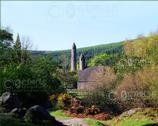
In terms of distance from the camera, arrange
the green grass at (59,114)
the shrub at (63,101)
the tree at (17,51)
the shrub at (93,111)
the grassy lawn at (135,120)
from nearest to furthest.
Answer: the grassy lawn at (135,120) < the green grass at (59,114) < the shrub at (93,111) < the shrub at (63,101) < the tree at (17,51)

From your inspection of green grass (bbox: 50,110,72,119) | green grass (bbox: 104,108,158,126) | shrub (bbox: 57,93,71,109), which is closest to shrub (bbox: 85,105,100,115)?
green grass (bbox: 50,110,72,119)

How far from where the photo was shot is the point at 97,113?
36.8 metres

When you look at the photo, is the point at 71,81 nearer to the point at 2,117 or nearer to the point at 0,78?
A: the point at 0,78

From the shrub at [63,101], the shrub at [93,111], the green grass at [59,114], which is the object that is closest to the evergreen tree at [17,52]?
the shrub at [63,101]

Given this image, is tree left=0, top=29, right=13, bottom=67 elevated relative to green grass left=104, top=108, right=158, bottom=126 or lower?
elevated

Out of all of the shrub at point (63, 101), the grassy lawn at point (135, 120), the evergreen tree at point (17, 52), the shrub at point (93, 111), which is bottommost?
the grassy lawn at point (135, 120)

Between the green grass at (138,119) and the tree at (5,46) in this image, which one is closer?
the green grass at (138,119)

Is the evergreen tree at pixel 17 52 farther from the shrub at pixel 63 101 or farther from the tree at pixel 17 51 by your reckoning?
the shrub at pixel 63 101

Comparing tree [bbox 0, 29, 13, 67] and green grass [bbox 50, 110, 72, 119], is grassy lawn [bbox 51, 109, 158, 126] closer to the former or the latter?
green grass [bbox 50, 110, 72, 119]

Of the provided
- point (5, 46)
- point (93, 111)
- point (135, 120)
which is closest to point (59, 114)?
point (93, 111)

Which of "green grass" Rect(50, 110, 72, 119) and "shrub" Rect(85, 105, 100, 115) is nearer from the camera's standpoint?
"green grass" Rect(50, 110, 72, 119)

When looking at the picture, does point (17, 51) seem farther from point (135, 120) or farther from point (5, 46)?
point (135, 120)

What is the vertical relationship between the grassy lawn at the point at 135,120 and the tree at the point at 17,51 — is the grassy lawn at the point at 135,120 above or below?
below

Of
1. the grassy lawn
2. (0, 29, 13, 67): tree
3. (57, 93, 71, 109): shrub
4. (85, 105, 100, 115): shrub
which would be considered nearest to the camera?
the grassy lawn
